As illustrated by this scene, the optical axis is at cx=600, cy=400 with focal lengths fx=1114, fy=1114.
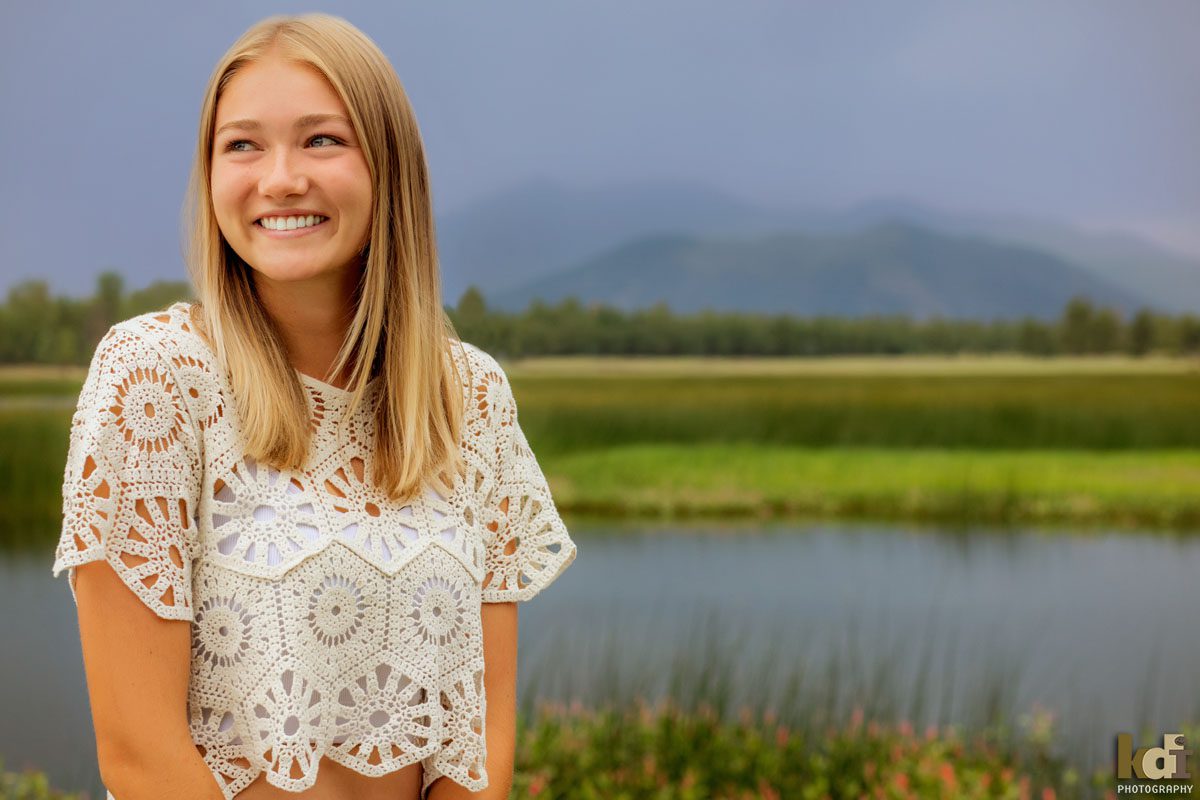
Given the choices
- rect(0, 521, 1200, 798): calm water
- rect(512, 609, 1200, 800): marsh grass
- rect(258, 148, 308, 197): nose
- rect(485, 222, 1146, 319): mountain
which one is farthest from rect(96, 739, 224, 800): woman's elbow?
rect(485, 222, 1146, 319): mountain

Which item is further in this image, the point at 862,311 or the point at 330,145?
the point at 862,311

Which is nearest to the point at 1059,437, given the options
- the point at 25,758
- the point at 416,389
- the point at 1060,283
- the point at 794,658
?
the point at 1060,283

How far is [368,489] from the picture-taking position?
1.06 metres

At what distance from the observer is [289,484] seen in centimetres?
100

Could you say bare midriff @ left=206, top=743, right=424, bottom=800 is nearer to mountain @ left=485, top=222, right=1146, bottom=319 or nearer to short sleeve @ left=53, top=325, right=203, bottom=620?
short sleeve @ left=53, top=325, right=203, bottom=620

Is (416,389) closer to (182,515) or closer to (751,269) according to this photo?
(182,515)

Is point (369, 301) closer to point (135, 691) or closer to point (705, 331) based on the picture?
point (135, 691)

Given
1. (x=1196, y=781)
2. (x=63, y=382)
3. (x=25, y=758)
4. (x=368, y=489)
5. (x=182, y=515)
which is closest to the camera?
(x=182, y=515)

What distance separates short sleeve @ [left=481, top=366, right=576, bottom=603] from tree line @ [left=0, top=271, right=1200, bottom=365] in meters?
3.92

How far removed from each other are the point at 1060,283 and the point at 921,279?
735 millimetres

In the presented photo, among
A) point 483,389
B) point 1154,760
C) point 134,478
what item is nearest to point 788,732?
point 1154,760

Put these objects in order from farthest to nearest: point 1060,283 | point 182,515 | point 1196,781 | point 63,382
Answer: point 1060,283 → point 63,382 → point 1196,781 → point 182,515

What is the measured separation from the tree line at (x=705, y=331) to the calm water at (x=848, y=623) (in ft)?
3.55

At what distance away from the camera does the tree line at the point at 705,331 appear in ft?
17.6
